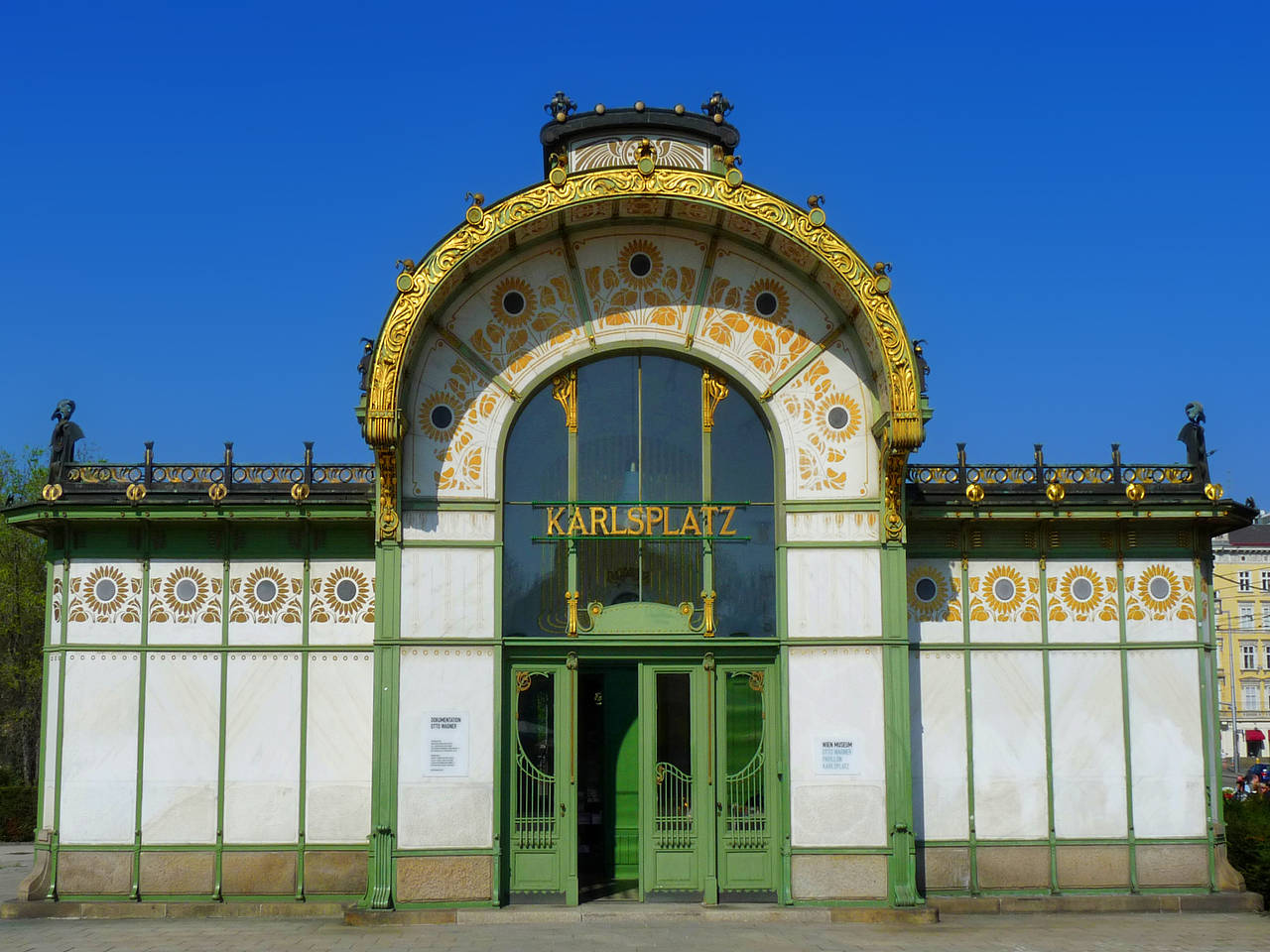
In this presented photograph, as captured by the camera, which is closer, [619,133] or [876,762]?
[876,762]

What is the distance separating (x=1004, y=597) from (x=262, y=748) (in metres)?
10.3

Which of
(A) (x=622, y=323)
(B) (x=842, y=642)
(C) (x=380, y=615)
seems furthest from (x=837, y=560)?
(C) (x=380, y=615)

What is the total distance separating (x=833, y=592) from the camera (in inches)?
689

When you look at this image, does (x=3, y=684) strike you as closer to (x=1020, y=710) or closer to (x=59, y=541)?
(x=59, y=541)

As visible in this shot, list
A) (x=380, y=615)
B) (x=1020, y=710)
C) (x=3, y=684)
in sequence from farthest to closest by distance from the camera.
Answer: (x=3, y=684) < (x=1020, y=710) < (x=380, y=615)

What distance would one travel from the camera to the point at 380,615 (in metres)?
17.1

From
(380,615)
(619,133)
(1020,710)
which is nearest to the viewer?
(380,615)

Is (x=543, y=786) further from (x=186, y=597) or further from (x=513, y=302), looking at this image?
(x=513, y=302)

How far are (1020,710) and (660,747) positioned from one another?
5.03 metres

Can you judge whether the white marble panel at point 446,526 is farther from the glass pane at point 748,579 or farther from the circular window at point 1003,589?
the circular window at point 1003,589

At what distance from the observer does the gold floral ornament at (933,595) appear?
18.4 m

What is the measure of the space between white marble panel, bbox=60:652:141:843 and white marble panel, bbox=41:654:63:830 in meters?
0.14

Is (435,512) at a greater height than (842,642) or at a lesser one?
greater

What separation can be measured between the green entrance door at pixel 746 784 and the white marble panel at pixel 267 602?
5.86 m
